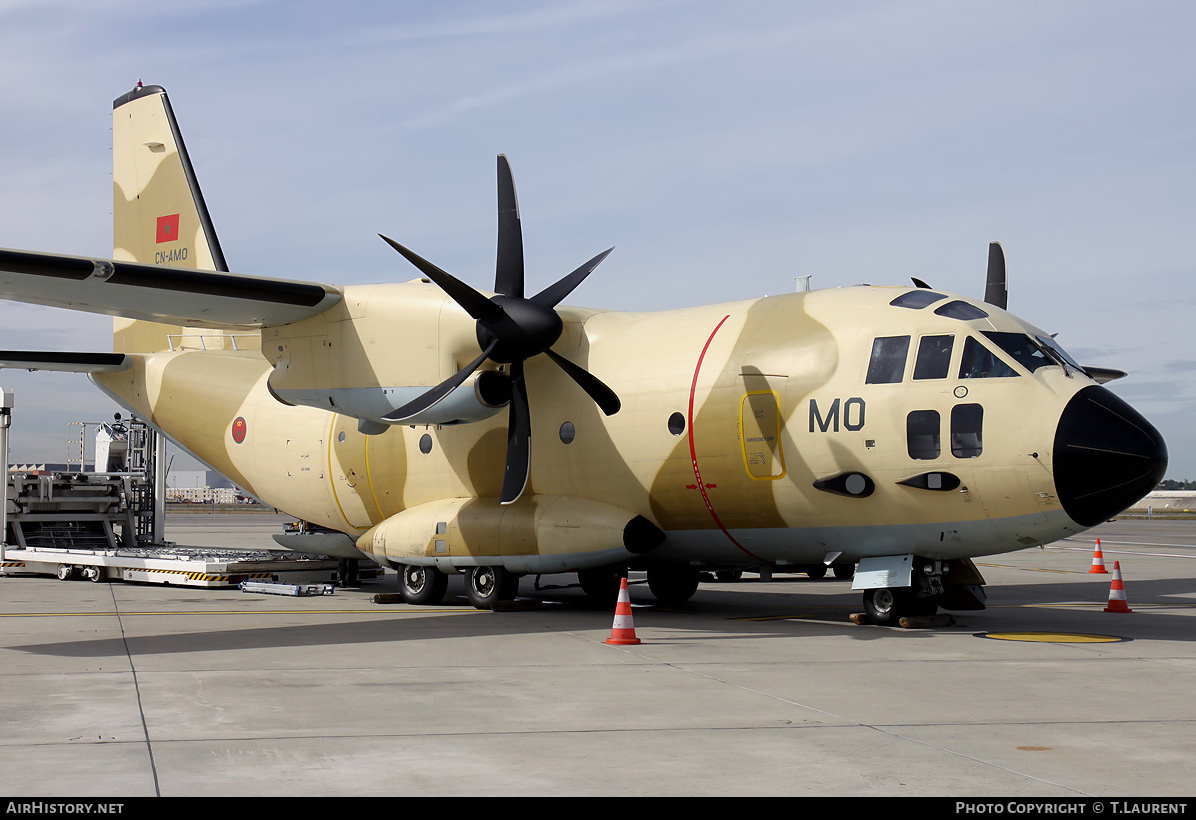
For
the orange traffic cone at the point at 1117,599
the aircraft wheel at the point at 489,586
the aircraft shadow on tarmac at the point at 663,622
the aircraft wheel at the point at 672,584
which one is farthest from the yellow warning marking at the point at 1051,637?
the aircraft wheel at the point at 489,586

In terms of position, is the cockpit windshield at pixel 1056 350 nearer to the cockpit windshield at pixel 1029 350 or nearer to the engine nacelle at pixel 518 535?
the cockpit windshield at pixel 1029 350

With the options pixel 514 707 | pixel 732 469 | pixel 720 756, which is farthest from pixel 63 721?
pixel 732 469

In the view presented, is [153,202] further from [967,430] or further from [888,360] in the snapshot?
[967,430]

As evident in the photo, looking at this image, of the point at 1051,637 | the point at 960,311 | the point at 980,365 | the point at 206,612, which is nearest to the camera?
the point at 980,365

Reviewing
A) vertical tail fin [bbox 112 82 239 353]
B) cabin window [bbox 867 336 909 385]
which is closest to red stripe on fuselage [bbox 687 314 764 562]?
cabin window [bbox 867 336 909 385]

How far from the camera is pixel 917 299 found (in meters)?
13.6

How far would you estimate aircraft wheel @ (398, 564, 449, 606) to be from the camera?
16.7m

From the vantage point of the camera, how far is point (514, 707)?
331 inches

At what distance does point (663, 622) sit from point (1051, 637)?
4613 mm

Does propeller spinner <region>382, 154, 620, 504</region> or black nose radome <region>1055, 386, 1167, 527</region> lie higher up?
propeller spinner <region>382, 154, 620, 504</region>

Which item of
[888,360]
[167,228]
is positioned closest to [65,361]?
[167,228]

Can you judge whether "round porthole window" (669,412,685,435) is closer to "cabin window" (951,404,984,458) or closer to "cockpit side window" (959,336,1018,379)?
"cabin window" (951,404,984,458)

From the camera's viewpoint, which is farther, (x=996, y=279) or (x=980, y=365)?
(x=996, y=279)

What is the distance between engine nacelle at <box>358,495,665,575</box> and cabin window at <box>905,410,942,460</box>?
140 inches
